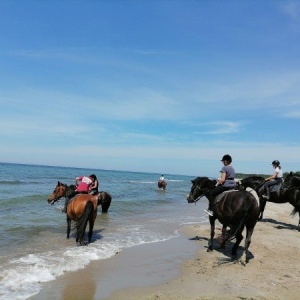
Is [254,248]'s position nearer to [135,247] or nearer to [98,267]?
[135,247]

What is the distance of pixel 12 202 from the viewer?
1988 centimetres

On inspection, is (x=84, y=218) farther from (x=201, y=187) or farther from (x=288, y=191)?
(x=288, y=191)

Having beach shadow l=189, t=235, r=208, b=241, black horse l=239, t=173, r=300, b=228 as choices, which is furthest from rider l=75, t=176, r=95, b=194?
black horse l=239, t=173, r=300, b=228

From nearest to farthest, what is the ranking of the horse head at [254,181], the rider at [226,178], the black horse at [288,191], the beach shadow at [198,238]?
the rider at [226,178], the beach shadow at [198,238], the black horse at [288,191], the horse head at [254,181]

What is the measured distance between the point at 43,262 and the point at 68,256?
0.76 m

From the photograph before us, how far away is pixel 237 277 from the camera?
6887 mm

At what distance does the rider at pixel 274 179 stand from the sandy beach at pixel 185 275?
4.04 meters

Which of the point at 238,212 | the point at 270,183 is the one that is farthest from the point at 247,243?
the point at 270,183

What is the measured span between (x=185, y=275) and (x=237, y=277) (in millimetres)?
1088

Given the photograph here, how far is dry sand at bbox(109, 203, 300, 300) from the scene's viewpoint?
5.89 m

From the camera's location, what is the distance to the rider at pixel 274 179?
45.5 ft

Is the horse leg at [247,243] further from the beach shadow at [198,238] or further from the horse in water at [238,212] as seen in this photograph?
the beach shadow at [198,238]

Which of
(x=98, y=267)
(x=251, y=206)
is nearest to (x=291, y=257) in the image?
(x=251, y=206)

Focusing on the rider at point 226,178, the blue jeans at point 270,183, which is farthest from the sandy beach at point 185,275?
the blue jeans at point 270,183
